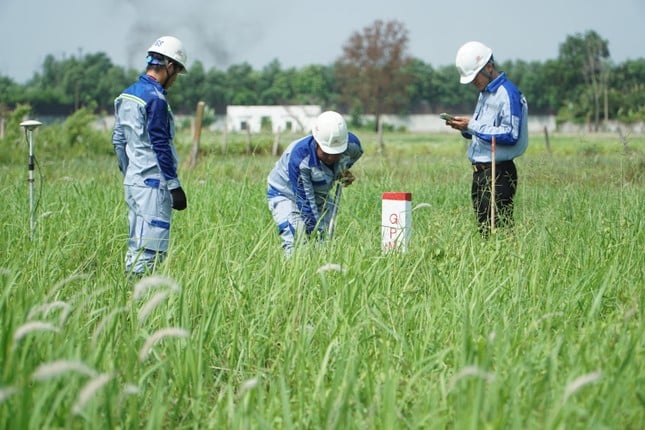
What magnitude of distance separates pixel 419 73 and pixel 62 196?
10318cm

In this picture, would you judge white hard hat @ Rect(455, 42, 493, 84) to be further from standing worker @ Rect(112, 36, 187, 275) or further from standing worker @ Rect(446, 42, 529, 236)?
standing worker @ Rect(112, 36, 187, 275)

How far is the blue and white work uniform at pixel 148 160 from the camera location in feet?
17.7

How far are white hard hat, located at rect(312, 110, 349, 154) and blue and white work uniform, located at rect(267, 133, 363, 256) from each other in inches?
6.5

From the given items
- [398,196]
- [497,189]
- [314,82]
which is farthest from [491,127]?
[314,82]

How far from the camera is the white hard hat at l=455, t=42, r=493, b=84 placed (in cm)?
650

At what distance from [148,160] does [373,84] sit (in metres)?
82.0

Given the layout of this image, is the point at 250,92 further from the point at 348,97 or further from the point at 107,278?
the point at 107,278

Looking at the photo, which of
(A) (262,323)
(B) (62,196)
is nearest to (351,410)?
(A) (262,323)

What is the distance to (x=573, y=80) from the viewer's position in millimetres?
93125

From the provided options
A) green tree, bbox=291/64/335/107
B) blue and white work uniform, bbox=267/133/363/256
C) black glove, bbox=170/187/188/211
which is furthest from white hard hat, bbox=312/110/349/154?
green tree, bbox=291/64/335/107

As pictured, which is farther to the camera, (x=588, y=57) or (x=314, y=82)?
(x=314, y=82)

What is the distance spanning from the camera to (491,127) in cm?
642

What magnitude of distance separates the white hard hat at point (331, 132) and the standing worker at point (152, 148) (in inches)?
37.7

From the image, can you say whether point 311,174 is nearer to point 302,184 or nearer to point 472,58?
point 302,184
